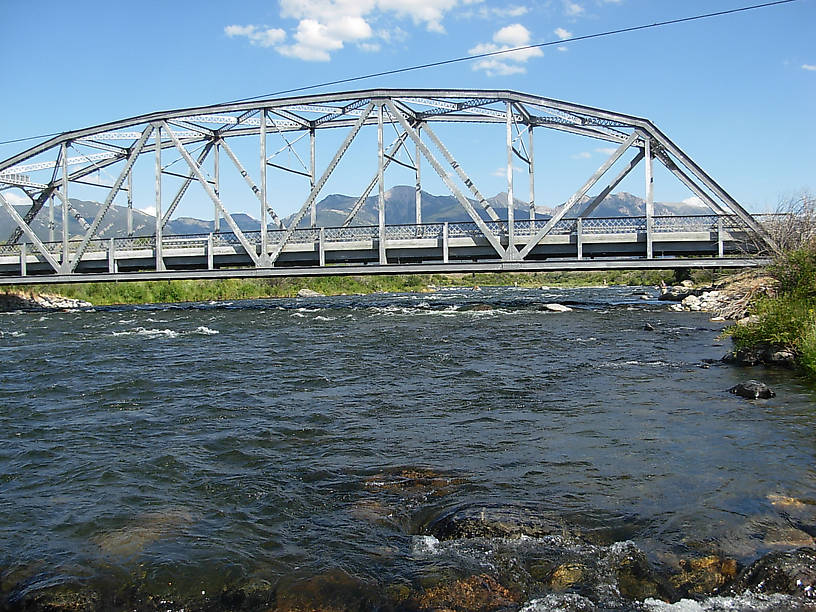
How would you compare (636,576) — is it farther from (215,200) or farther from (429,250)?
(215,200)

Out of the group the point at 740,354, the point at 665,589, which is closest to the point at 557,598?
the point at 665,589

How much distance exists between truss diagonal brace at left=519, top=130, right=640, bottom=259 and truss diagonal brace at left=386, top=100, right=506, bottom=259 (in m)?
1.75

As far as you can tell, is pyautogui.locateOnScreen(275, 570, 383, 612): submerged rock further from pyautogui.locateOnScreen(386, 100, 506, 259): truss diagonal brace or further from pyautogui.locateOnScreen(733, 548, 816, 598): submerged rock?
pyautogui.locateOnScreen(386, 100, 506, 259): truss diagonal brace

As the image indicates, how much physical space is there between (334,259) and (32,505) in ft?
99.5

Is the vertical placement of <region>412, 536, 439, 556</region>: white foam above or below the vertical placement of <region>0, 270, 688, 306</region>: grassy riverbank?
below

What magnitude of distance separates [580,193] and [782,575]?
29.4m

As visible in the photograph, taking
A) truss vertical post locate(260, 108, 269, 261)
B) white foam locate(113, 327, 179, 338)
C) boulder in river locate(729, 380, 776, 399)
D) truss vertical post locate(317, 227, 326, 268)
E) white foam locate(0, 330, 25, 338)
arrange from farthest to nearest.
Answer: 1. truss vertical post locate(260, 108, 269, 261)
2. truss vertical post locate(317, 227, 326, 268)
3. white foam locate(0, 330, 25, 338)
4. white foam locate(113, 327, 179, 338)
5. boulder in river locate(729, 380, 776, 399)

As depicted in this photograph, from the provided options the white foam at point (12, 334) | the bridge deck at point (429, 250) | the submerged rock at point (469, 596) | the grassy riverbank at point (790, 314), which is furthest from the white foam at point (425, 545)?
the bridge deck at point (429, 250)

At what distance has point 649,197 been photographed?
108 feet

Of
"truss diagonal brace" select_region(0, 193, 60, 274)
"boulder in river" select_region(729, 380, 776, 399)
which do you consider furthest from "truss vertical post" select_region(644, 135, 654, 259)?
"truss diagonal brace" select_region(0, 193, 60, 274)

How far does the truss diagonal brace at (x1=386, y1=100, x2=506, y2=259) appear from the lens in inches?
1309

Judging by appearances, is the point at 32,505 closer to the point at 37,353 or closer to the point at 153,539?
the point at 153,539

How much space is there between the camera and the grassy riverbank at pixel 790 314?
13.6 meters

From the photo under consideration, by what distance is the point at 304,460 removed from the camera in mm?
8844
